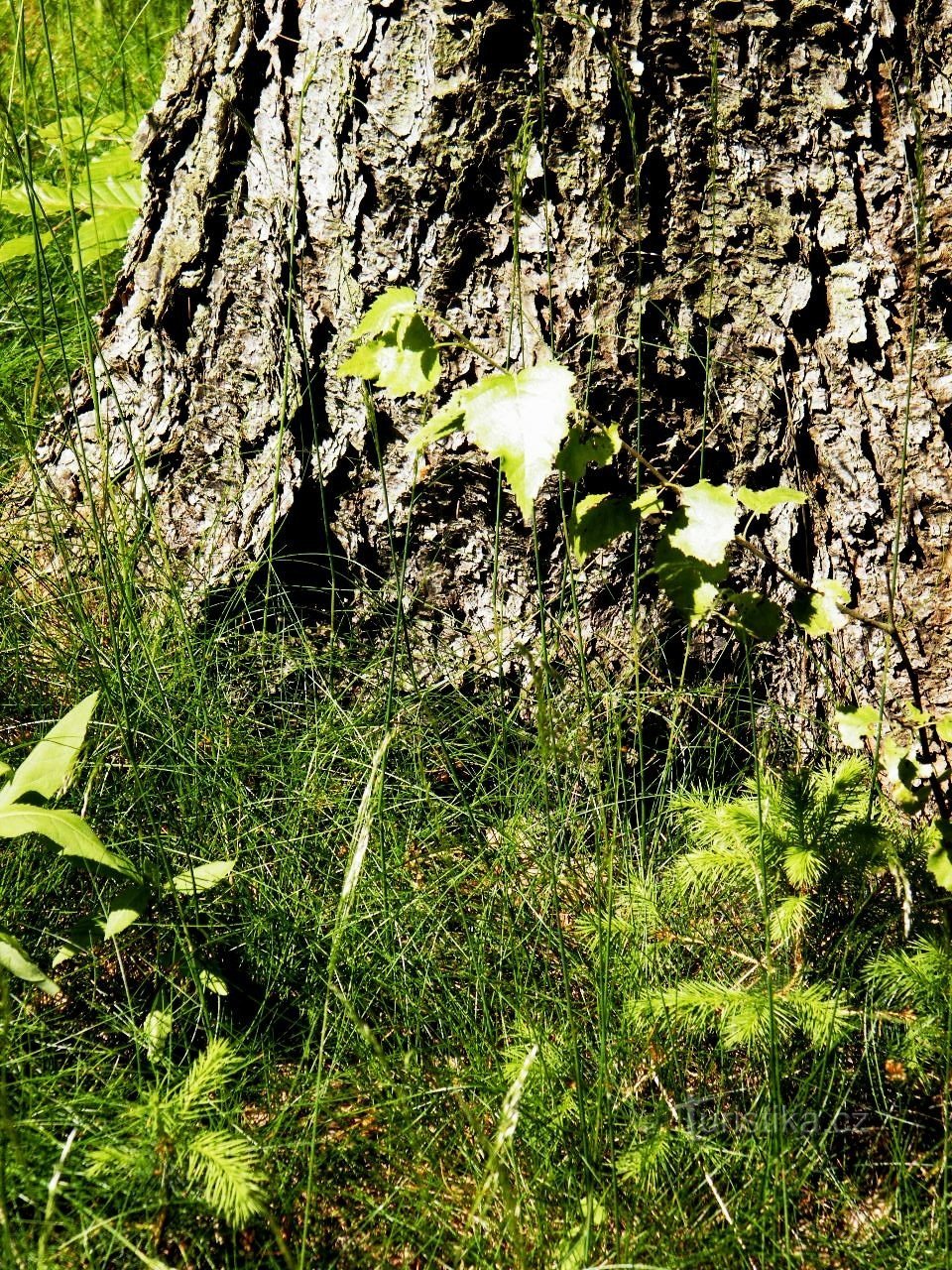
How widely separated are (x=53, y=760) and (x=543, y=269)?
938 mm

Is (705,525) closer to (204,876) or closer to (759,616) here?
(759,616)

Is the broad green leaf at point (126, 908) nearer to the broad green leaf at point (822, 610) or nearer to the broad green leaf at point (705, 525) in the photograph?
the broad green leaf at point (705, 525)

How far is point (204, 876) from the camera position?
135cm

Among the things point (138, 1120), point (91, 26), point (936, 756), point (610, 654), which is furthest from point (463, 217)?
point (91, 26)

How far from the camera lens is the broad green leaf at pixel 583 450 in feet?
4.06

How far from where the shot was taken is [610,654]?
175 centimetres

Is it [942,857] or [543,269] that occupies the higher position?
[543,269]

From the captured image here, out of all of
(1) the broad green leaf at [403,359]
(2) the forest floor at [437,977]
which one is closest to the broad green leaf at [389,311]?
(1) the broad green leaf at [403,359]

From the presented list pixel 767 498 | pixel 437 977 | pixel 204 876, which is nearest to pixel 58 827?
pixel 204 876

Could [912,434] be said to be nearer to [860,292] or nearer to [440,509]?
[860,292]

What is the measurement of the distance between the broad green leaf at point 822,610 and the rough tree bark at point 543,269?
28cm

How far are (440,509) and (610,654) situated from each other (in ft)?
1.15

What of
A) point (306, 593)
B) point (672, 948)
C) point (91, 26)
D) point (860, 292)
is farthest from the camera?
point (91, 26)

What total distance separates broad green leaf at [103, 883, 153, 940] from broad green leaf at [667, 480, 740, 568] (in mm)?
726
